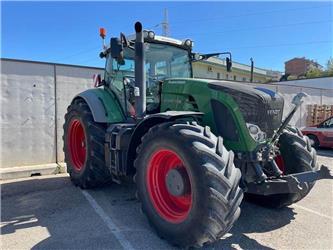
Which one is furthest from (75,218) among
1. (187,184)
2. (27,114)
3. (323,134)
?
(323,134)

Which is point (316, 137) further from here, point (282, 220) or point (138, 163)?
point (138, 163)

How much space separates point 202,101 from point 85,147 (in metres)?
2.55

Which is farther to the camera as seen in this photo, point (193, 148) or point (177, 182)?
→ point (177, 182)

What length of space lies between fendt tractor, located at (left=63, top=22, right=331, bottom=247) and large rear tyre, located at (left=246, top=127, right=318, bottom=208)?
13 mm

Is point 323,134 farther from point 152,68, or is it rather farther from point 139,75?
point 139,75

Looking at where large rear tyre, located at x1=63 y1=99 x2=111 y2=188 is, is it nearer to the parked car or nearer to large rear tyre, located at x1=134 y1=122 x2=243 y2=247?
large rear tyre, located at x1=134 y1=122 x2=243 y2=247

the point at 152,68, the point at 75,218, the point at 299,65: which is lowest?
the point at 75,218

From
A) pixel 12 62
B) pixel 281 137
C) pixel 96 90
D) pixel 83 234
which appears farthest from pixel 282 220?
pixel 12 62

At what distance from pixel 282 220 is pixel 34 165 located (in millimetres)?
5752

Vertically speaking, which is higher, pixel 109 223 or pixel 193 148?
pixel 193 148

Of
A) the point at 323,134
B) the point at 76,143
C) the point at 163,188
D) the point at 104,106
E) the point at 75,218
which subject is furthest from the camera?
the point at 323,134

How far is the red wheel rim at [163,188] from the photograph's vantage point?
375 centimetres

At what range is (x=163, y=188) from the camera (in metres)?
3.94

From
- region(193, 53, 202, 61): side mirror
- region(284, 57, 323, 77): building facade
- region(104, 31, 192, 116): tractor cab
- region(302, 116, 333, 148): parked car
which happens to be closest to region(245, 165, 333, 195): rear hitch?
region(104, 31, 192, 116): tractor cab
